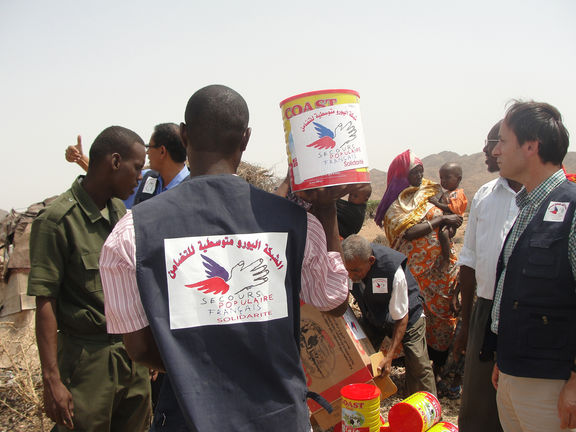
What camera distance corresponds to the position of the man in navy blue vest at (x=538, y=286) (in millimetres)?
1993

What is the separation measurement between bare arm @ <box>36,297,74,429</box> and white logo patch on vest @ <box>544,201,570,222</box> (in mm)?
2353

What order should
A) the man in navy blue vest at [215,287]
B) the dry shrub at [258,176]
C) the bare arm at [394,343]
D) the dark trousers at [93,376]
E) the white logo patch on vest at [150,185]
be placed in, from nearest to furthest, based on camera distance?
1. the man in navy blue vest at [215,287]
2. the dark trousers at [93,376]
3. the bare arm at [394,343]
4. the white logo patch on vest at [150,185]
5. the dry shrub at [258,176]

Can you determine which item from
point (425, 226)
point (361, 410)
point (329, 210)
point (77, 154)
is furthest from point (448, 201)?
point (329, 210)

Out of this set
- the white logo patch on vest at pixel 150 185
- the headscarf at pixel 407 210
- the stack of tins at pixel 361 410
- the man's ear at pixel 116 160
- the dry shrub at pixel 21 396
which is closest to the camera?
the man's ear at pixel 116 160

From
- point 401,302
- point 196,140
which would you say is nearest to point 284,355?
point 196,140

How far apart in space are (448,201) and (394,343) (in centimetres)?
241

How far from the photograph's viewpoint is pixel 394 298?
3.79m

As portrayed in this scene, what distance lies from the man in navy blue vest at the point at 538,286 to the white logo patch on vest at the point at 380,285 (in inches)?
57.3

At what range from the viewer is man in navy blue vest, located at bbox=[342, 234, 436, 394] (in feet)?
12.4

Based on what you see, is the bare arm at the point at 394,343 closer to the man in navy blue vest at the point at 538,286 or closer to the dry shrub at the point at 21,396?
the man in navy blue vest at the point at 538,286

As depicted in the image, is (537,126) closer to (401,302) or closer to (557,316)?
(557,316)

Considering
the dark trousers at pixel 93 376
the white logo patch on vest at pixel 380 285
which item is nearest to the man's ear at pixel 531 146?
the white logo patch on vest at pixel 380 285

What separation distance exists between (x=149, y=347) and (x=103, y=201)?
1398 mm

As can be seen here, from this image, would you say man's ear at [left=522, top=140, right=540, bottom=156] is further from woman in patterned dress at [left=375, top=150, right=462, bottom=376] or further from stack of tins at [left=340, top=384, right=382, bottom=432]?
woman in patterned dress at [left=375, top=150, right=462, bottom=376]
